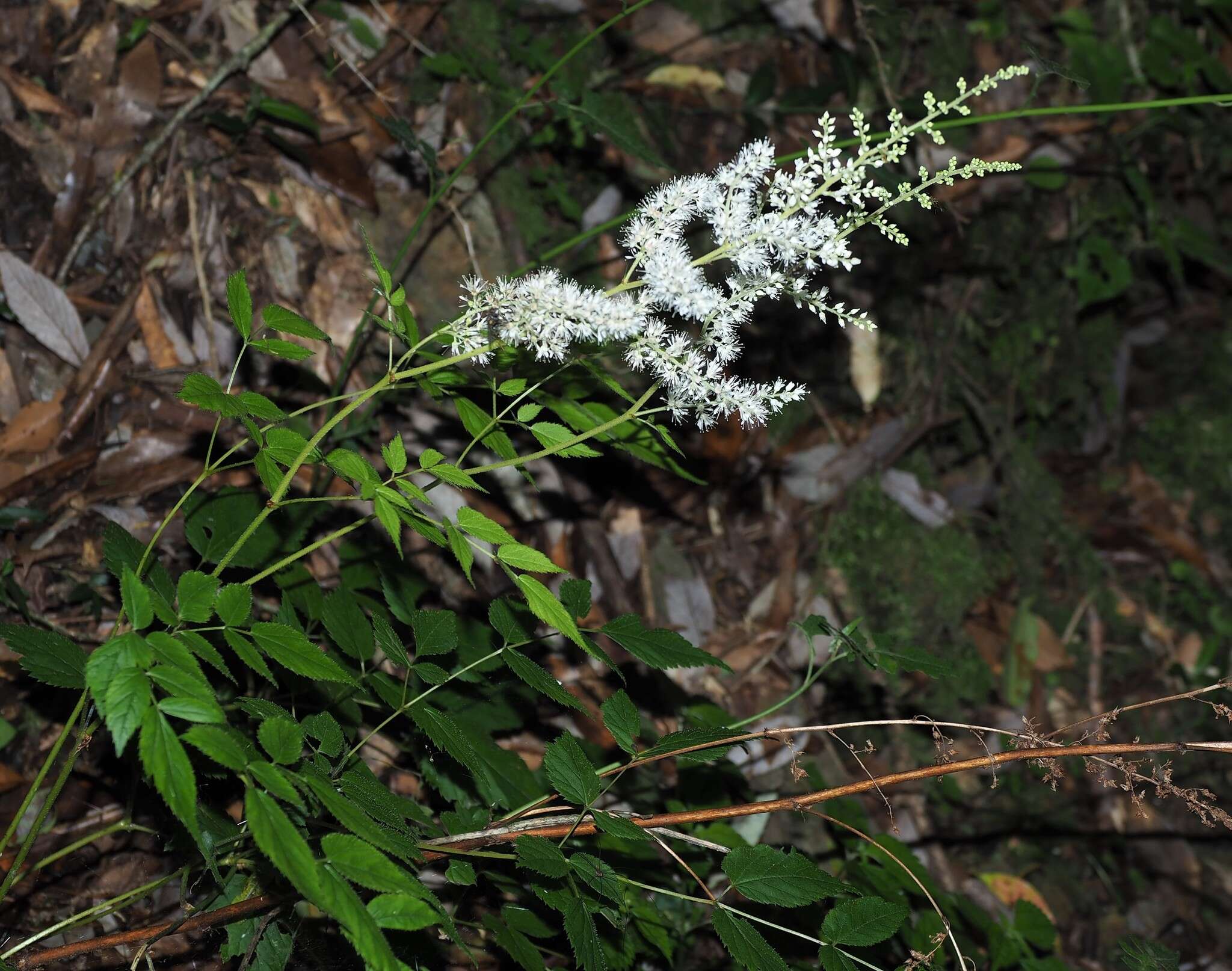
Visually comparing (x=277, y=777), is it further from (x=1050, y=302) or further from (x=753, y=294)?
(x=1050, y=302)

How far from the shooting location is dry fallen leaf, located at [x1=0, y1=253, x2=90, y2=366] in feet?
7.66

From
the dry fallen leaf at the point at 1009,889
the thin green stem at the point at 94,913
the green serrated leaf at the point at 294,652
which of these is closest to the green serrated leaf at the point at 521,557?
the green serrated leaf at the point at 294,652

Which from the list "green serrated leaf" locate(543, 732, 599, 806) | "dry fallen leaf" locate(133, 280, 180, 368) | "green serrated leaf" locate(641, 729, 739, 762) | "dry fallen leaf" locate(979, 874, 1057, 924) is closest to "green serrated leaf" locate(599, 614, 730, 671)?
"green serrated leaf" locate(641, 729, 739, 762)

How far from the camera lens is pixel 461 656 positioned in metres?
1.88

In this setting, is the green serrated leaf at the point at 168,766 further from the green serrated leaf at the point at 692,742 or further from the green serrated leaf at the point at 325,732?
the green serrated leaf at the point at 692,742

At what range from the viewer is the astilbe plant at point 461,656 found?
1.14 meters

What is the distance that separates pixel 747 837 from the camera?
2.58m

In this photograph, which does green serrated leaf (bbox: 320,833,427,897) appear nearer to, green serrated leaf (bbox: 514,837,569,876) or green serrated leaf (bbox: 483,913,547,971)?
green serrated leaf (bbox: 514,837,569,876)

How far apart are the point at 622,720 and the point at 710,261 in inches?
30.5

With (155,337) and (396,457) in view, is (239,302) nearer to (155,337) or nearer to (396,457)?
(396,457)

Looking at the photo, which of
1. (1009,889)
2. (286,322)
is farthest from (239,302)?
(1009,889)

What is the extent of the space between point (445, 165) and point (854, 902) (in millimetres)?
2441

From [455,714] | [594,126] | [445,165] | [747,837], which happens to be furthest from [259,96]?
[747,837]

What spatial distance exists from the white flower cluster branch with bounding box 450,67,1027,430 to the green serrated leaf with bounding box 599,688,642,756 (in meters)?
0.50
